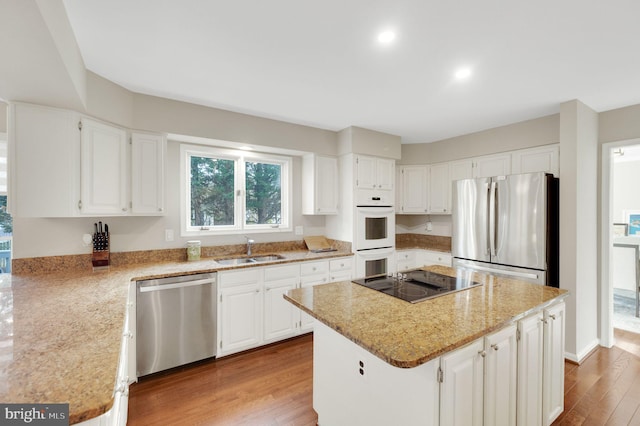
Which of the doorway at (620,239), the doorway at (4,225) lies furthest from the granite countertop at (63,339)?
the doorway at (620,239)

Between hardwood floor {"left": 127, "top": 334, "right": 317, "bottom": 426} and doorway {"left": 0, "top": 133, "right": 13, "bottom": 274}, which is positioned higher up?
doorway {"left": 0, "top": 133, "right": 13, "bottom": 274}

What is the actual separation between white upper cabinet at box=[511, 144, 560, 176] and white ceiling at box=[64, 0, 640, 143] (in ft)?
1.37

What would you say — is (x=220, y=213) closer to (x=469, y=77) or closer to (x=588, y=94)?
(x=469, y=77)

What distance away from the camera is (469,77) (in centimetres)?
227

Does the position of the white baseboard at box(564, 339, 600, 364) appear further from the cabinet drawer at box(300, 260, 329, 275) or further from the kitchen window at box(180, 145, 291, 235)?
the kitchen window at box(180, 145, 291, 235)

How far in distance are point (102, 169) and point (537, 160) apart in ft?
14.3

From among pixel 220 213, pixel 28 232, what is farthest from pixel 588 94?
pixel 28 232

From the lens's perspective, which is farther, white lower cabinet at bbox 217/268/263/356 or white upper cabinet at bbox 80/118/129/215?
white lower cabinet at bbox 217/268/263/356

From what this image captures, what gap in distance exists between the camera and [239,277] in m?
2.78

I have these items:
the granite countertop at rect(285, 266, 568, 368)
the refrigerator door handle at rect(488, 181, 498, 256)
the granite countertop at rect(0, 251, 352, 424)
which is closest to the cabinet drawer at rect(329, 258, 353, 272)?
the granite countertop at rect(285, 266, 568, 368)

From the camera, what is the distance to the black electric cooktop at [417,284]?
5.90ft

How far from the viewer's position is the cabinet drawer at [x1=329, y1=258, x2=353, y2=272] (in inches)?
135

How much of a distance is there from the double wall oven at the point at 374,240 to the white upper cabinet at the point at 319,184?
1.35ft

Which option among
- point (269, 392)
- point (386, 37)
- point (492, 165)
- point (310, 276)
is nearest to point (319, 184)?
point (310, 276)
